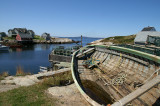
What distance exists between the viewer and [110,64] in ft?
31.2

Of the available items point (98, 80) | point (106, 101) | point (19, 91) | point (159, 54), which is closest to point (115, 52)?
point (98, 80)

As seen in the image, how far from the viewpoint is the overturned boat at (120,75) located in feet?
18.5

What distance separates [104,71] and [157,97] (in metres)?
4.42

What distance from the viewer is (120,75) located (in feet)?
25.8

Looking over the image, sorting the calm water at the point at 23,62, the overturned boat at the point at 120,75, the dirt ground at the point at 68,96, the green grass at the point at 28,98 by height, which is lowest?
the calm water at the point at 23,62

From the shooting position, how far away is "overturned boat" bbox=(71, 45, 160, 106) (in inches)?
223

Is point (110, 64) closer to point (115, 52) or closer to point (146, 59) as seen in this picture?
point (115, 52)

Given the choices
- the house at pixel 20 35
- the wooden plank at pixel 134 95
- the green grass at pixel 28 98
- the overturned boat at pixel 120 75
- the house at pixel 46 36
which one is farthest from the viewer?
the house at pixel 46 36

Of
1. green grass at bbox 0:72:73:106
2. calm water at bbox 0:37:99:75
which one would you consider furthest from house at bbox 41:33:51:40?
green grass at bbox 0:72:73:106

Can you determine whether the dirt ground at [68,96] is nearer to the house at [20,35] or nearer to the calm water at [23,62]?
the calm water at [23,62]

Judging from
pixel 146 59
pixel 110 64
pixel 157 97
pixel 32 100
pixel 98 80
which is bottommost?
pixel 32 100

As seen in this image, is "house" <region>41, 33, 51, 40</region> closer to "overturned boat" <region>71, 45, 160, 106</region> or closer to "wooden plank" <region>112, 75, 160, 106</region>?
"overturned boat" <region>71, 45, 160, 106</region>

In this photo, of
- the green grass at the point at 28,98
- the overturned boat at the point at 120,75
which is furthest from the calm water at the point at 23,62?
the overturned boat at the point at 120,75

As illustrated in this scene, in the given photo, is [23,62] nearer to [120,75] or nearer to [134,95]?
[120,75]
